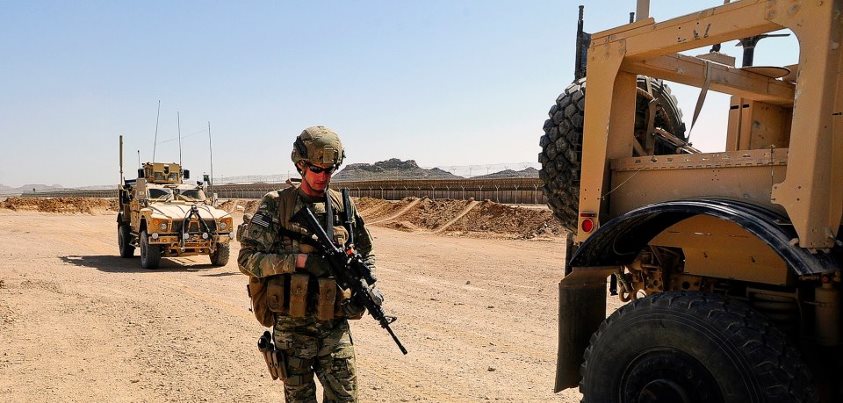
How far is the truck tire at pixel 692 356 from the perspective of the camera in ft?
6.74

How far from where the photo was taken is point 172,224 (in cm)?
1120

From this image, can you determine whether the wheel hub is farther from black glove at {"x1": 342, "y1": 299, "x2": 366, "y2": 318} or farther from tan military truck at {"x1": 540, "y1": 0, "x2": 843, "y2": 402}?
black glove at {"x1": 342, "y1": 299, "x2": 366, "y2": 318}

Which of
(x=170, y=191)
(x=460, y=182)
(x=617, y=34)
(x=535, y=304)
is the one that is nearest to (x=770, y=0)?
(x=617, y=34)

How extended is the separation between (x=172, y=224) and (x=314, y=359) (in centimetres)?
909

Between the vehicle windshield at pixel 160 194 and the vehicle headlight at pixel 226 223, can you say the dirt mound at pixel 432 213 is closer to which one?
the vehicle windshield at pixel 160 194

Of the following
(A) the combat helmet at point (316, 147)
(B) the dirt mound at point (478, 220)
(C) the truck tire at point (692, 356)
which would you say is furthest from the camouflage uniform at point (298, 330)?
(B) the dirt mound at point (478, 220)

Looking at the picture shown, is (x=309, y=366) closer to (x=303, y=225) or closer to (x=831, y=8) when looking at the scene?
(x=303, y=225)

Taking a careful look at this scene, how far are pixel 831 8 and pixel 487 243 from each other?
1448 centimetres

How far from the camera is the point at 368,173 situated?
277 ft

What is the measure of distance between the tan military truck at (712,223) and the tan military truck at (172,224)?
29.9ft

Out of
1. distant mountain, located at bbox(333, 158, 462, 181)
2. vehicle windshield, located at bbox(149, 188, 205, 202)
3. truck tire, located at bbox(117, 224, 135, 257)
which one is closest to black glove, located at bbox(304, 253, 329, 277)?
vehicle windshield, located at bbox(149, 188, 205, 202)

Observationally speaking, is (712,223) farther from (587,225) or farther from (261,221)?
(261,221)

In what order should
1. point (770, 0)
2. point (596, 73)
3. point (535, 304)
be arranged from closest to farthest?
point (770, 0) → point (596, 73) → point (535, 304)

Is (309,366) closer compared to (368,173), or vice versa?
(309,366)
